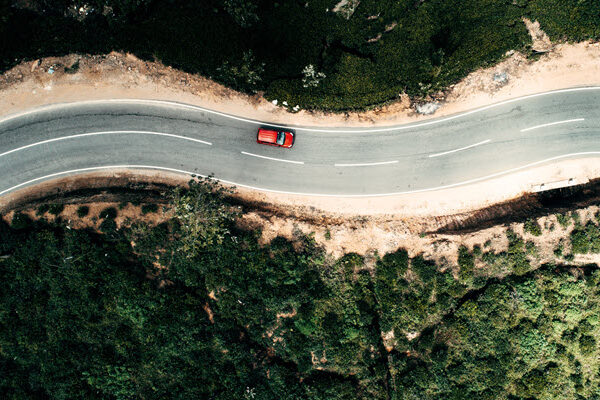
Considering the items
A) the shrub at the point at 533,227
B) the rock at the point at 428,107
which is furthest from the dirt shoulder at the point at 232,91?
the shrub at the point at 533,227

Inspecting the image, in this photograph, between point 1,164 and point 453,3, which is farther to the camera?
point 1,164

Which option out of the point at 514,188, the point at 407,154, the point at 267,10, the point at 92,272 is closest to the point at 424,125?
the point at 407,154

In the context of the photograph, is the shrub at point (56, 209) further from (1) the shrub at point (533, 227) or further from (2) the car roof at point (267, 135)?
(1) the shrub at point (533, 227)

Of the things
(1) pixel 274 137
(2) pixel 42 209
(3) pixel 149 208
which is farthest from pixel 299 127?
(2) pixel 42 209

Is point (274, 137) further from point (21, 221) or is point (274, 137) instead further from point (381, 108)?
point (21, 221)

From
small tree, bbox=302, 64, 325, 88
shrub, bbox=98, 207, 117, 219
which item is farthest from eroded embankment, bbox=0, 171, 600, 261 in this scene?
small tree, bbox=302, 64, 325, 88

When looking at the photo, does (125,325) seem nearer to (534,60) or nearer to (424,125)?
(424,125)

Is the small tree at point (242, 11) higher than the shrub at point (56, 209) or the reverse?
higher
